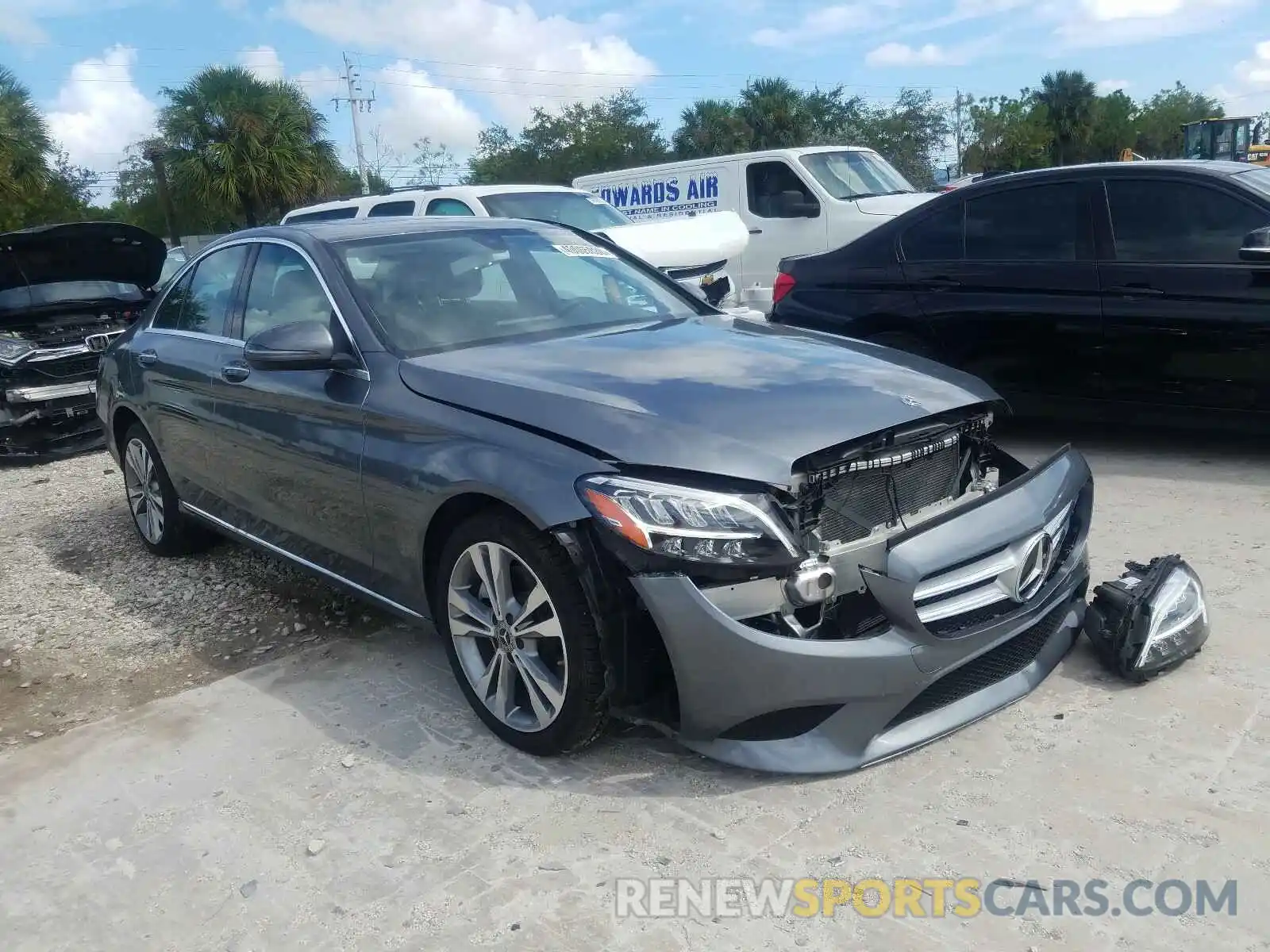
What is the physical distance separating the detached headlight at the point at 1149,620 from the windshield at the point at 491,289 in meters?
1.94

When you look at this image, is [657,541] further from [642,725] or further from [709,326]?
[709,326]

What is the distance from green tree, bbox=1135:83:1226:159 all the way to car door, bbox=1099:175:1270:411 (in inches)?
2437

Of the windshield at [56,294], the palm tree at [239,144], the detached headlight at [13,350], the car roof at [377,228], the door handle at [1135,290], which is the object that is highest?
the palm tree at [239,144]

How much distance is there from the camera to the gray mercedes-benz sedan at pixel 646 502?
2855 mm

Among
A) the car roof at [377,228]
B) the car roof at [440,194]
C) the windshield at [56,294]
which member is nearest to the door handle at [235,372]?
the car roof at [377,228]

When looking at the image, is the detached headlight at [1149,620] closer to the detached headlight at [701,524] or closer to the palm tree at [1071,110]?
the detached headlight at [701,524]

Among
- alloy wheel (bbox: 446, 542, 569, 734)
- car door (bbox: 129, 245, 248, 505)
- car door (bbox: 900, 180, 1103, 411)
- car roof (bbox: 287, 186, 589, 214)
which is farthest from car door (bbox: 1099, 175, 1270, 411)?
car roof (bbox: 287, 186, 589, 214)

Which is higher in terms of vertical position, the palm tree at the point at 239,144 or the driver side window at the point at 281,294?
the palm tree at the point at 239,144

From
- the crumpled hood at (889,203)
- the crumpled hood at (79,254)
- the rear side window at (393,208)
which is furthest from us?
the crumpled hood at (889,203)

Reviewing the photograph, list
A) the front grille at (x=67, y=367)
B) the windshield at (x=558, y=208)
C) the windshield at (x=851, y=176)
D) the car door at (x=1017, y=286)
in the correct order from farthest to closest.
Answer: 1. the windshield at (x=851, y=176)
2. the windshield at (x=558, y=208)
3. the front grille at (x=67, y=367)
4. the car door at (x=1017, y=286)

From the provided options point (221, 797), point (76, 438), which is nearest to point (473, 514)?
point (221, 797)

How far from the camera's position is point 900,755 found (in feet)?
9.75

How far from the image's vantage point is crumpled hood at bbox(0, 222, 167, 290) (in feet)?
26.2

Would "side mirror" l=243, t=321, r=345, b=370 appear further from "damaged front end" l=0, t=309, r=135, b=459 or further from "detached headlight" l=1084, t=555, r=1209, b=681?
"damaged front end" l=0, t=309, r=135, b=459
